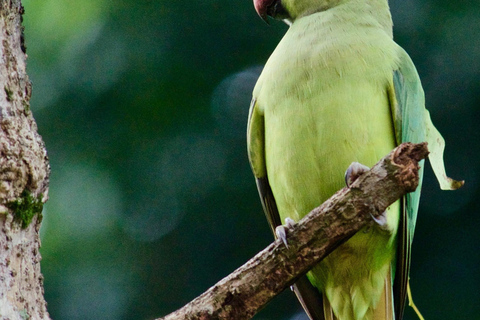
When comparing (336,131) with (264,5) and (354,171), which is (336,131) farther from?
(264,5)

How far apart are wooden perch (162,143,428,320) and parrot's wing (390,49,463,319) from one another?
618 mm

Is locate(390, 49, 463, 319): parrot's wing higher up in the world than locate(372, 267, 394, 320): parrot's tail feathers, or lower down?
higher up

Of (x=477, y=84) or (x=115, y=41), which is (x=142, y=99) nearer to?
(x=115, y=41)

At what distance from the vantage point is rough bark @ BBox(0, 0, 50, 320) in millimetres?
1825

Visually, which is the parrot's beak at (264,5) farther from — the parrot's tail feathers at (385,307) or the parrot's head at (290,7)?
the parrot's tail feathers at (385,307)

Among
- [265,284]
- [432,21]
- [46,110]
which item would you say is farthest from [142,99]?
[265,284]

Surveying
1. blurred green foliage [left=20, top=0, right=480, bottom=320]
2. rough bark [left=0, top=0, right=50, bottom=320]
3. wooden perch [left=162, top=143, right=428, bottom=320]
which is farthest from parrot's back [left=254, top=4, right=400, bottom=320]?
blurred green foliage [left=20, top=0, right=480, bottom=320]

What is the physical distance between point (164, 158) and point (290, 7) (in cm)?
207

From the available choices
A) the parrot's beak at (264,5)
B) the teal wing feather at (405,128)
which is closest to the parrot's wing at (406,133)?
the teal wing feather at (405,128)

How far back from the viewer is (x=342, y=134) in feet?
8.17

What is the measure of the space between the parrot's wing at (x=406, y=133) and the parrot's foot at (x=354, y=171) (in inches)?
16.4

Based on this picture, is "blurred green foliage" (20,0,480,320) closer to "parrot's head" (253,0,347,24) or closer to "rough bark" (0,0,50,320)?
"parrot's head" (253,0,347,24)

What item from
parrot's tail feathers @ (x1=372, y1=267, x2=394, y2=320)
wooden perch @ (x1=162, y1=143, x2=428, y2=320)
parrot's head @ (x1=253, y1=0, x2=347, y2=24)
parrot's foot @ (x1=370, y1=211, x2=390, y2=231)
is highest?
parrot's head @ (x1=253, y1=0, x2=347, y2=24)

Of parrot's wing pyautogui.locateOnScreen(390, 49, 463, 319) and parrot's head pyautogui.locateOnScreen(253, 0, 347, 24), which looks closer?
parrot's wing pyautogui.locateOnScreen(390, 49, 463, 319)
